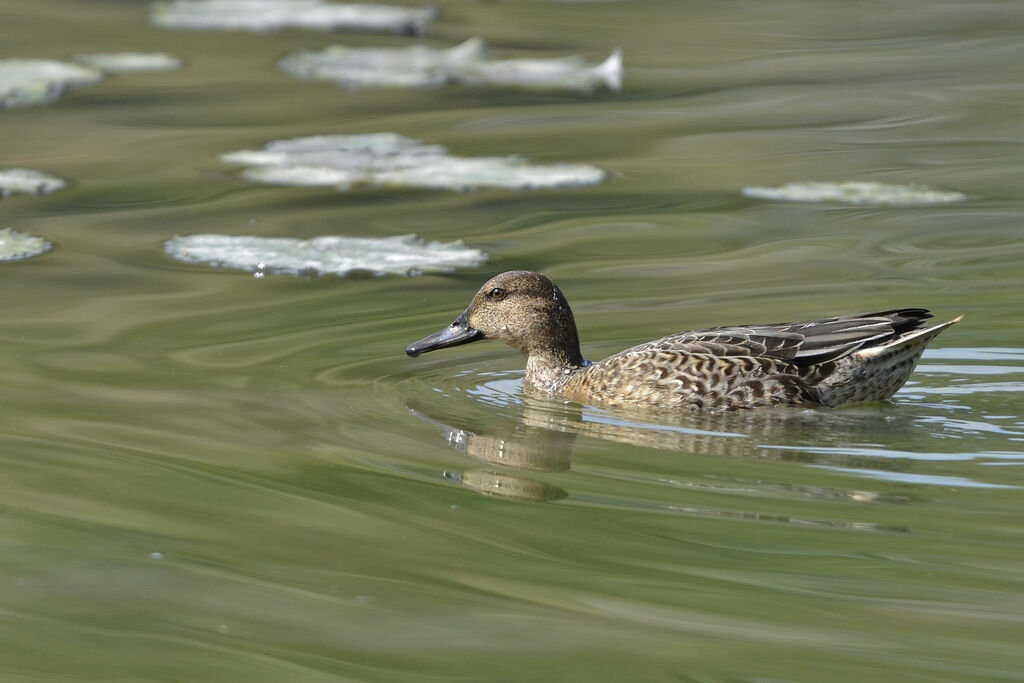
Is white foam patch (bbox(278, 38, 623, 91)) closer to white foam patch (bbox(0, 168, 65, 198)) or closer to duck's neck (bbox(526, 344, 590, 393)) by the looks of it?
white foam patch (bbox(0, 168, 65, 198))

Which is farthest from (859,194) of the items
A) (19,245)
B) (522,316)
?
(19,245)

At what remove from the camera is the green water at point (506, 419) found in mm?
4410

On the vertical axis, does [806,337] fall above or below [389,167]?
below

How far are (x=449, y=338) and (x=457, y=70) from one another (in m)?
6.84

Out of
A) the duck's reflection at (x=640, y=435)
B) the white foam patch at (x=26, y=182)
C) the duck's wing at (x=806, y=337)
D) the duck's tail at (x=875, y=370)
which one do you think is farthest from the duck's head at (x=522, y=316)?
the white foam patch at (x=26, y=182)

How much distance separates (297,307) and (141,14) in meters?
9.29

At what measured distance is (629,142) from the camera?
41.0 ft

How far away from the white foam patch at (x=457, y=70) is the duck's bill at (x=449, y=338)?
6289mm

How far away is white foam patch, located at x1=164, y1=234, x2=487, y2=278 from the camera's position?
9.02 metres

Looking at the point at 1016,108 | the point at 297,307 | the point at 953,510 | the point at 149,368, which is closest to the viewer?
the point at 953,510

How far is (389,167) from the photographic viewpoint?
36.8 ft

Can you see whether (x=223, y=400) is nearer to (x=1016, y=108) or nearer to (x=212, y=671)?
(x=212, y=671)


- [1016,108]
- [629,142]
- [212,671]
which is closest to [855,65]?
[1016,108]

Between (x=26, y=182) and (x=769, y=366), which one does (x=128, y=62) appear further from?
(x=769, y=366)
